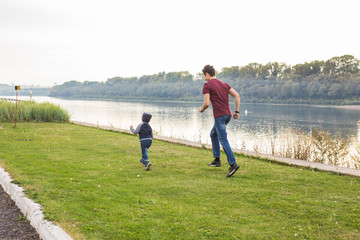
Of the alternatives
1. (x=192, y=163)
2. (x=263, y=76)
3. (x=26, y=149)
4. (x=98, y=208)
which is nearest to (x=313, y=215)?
(x=98, y=208)

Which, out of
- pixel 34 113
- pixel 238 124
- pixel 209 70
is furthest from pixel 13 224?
pixel 238 124

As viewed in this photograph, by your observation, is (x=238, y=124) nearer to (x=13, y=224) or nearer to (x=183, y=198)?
(x=183, y=198)

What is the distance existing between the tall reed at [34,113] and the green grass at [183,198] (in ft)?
37.5

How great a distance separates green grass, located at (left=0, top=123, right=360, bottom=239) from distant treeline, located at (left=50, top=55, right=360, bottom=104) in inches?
3477

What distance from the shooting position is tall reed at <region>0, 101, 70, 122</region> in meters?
18.2

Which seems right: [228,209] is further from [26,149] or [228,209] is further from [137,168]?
[26,149]

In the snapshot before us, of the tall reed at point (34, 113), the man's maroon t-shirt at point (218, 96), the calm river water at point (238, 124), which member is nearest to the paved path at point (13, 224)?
the man's maroon t-shirt at point (218, 96)

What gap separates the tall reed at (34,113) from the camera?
18.2m

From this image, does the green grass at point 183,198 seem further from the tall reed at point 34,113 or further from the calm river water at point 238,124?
the tall reed at point 34,113

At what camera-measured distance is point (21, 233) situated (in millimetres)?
3865

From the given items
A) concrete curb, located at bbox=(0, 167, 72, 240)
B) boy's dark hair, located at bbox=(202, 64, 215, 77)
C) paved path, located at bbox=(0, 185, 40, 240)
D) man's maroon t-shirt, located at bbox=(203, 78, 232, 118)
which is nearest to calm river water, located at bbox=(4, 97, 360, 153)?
man's maroon t-shirt, located at bbox=(203, 78, 232, 118)

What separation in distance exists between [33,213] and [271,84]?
11059 centimetres

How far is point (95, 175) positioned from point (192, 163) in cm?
246

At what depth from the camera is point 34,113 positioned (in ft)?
61.8
